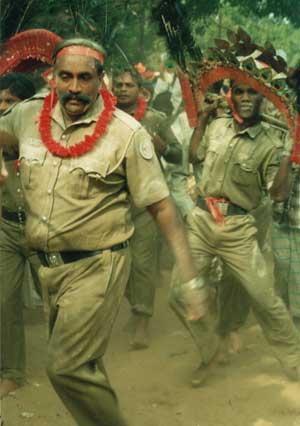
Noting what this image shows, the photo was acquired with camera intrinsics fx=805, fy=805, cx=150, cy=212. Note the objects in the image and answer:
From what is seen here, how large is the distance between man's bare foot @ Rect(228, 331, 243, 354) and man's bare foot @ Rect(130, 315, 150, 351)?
646 mm

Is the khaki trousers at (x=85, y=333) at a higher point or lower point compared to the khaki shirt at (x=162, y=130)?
lower

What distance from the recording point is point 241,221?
5.45m

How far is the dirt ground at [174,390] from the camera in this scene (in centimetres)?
479

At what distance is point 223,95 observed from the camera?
5984 millimetres

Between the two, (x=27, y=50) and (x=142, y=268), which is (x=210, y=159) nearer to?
(x=142, y=268)

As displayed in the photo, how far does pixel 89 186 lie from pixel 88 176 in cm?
5

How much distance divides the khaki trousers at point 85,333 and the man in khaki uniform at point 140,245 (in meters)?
2.38

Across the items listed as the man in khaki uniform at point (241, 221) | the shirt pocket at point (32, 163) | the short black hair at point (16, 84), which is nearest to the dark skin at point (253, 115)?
the man in khaki uniform at point (241, 221)

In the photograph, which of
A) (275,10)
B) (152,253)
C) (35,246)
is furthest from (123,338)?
(275,10)

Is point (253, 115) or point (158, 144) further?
point (158, 144)

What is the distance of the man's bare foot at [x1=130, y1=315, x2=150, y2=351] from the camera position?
20.2 ft

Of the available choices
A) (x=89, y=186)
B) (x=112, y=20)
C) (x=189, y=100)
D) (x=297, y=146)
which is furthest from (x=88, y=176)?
(x=112, y=20)

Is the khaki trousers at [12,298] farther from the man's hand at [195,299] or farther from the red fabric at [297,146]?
the red fabric at [297,146]

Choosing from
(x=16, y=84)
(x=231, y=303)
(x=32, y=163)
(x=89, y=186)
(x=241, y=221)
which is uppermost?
(x=16, y=84)
